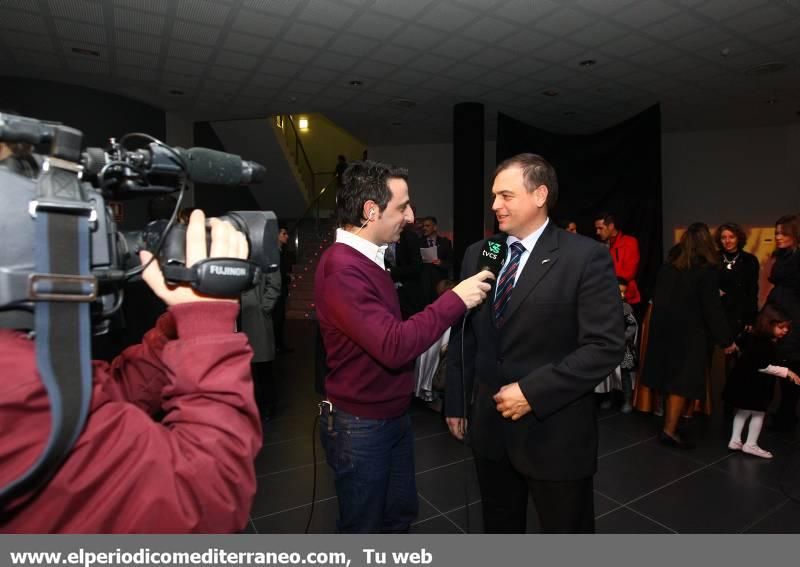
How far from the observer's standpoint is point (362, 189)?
5.30 ft

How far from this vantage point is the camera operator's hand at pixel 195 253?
0.68 m

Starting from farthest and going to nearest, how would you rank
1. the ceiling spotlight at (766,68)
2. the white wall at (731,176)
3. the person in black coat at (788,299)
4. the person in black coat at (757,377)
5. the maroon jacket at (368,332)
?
the white wall at (731,176), the ceiling spotlight at (766,68), the person in black coat at (788,299), the person in black coat at (757,377), the maroon jacket at (368,332)

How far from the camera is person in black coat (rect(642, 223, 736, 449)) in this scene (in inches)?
128

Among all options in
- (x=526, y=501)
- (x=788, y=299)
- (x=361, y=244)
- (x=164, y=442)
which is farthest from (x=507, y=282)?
(x=788, y=299)

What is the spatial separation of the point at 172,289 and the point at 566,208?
744 centimetres

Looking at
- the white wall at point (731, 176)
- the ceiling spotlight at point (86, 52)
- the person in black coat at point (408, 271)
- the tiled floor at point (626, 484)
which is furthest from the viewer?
the white wall at point (731, 176)

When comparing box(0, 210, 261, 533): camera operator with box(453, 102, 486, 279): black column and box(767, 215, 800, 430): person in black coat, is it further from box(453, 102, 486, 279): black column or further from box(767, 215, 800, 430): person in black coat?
box(453, 102, 486, 279): black column

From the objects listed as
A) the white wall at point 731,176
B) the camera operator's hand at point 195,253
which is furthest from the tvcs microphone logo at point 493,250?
the white wall at point 731,176

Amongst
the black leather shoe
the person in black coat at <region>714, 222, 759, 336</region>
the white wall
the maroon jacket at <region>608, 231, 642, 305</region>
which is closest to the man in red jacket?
the maroon jacket at <region>608, 231, 642, 305</region>

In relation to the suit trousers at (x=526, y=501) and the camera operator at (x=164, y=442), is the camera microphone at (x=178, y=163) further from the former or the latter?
the suit trousers at (x=526, y=501)

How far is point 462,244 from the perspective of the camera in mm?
7004

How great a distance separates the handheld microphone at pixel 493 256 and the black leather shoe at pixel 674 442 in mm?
2592

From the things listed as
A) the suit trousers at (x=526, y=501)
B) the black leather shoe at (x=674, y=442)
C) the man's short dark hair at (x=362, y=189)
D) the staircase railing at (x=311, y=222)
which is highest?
the staircase railing at (x=311, y=222)

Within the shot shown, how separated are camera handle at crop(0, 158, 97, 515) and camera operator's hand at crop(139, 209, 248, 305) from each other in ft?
0.37
